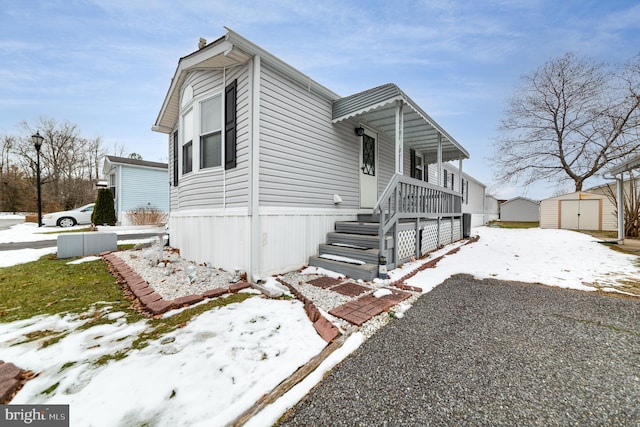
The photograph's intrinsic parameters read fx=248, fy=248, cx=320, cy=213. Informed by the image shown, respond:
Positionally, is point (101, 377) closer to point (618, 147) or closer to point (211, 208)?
point (211, 208)

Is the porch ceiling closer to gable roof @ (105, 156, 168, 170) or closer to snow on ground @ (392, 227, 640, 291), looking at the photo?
snow on ground @ (392, 227, 640, 291)

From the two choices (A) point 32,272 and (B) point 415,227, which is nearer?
(A) point 32,272

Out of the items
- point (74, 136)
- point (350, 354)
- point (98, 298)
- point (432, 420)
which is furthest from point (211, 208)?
point (74, 136)

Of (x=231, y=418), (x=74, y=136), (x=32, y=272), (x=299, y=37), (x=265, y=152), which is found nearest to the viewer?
(x=231, y=418)

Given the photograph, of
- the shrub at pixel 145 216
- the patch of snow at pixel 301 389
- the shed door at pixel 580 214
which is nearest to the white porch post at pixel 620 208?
the shed door at pixel 580 214

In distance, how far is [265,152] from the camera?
4.31 meters

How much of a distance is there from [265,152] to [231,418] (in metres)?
3.68

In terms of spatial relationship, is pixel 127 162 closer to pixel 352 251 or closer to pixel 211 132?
pixel 211 132

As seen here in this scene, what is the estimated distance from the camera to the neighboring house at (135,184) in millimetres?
14719

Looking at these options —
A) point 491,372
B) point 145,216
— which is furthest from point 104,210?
point 491,372

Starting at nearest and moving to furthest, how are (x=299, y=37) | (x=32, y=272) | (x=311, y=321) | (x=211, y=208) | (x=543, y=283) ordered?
(x=311, y=321)
(x=543, y=283)
(x=32, y=272)
(x=211, y=208)
(x=299, y=37)

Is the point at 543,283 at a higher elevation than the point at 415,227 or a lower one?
lower

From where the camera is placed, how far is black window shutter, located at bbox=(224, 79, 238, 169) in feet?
14.9

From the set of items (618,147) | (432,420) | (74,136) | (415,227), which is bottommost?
(432,420)
